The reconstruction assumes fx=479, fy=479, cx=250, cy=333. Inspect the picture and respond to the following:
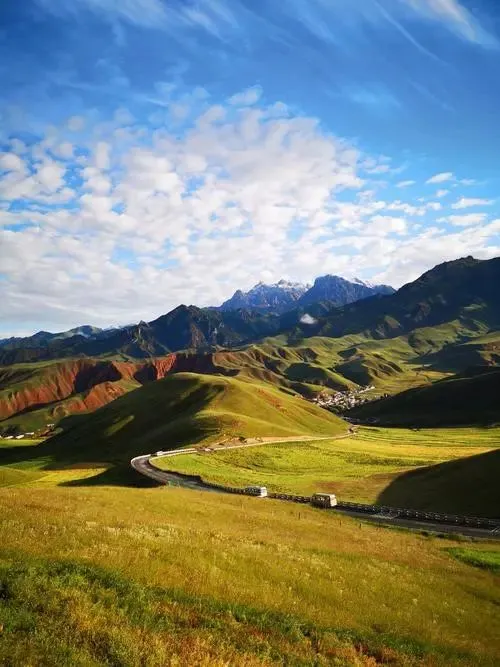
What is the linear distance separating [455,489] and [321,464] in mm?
40061

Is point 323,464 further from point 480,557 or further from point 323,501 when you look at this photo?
point 480,557

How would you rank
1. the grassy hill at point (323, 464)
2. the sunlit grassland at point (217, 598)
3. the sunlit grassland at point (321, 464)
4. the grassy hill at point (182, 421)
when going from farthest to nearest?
the grassy hill at point (182, 421) → the sunlit grassland at point (321, 464) → the grassy hill at point (323, 464) → the sunlit grassland at point (217, 598)

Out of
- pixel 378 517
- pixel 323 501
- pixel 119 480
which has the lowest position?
pixel 378 517

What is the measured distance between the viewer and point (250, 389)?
187 meters

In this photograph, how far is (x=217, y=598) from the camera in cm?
1625

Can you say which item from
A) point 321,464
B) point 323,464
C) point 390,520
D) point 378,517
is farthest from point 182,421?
point 390,520

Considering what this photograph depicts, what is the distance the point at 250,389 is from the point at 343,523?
138307 millimetres

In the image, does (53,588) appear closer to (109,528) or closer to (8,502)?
(109,528)

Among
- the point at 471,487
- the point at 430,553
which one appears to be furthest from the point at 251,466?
the point at 430,553

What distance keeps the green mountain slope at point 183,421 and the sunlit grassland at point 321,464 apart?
18738 mm

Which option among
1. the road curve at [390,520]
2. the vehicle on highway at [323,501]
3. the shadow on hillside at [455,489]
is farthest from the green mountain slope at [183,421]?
the vehicle on highway at [323,501]

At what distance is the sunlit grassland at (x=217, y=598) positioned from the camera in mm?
11781

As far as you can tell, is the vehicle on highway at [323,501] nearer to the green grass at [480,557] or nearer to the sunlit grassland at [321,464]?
the sunlit grassland at [321,464]

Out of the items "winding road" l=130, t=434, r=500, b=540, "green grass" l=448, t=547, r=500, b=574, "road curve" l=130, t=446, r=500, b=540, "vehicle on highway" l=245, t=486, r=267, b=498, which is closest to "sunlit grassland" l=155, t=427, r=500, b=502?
"winding road" l=130, t=434, r=500, b=540
